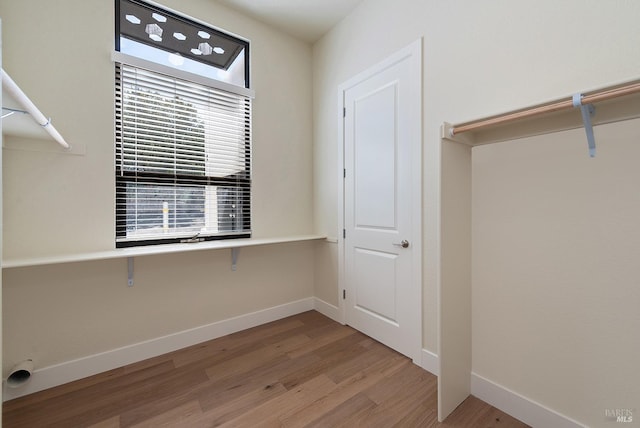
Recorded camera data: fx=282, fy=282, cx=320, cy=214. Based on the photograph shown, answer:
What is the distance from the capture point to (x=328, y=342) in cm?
246

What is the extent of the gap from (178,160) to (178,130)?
0.25 m

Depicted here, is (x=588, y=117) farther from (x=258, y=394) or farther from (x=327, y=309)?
(x=327, y=309)

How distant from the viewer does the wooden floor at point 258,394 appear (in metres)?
1.61

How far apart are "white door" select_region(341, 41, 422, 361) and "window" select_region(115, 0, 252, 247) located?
3.47 ft

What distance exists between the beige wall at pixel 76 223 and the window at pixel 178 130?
116 millimetres

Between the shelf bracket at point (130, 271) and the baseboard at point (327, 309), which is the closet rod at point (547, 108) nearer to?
the baseboard at point (327, 309)

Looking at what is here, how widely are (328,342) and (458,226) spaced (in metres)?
1.49

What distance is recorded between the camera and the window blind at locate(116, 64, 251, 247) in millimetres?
2176

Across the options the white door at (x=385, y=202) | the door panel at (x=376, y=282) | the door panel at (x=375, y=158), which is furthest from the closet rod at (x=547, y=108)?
the door panel at (x=376, y=282)

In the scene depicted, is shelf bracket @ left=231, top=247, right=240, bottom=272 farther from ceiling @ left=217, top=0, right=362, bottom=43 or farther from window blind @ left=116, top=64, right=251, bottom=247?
ceiling @ left=217, top=0, right=362, bottom=43

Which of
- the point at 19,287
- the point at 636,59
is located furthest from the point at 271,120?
the point at 636,59

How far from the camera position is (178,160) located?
94.0 inches

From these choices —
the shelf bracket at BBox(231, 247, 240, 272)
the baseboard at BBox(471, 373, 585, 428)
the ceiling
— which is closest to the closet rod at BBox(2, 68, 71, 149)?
the shelf bracket at BBox(231, 247, 240, 272)

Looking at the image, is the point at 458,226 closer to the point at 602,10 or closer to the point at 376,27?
the point at 602,10
